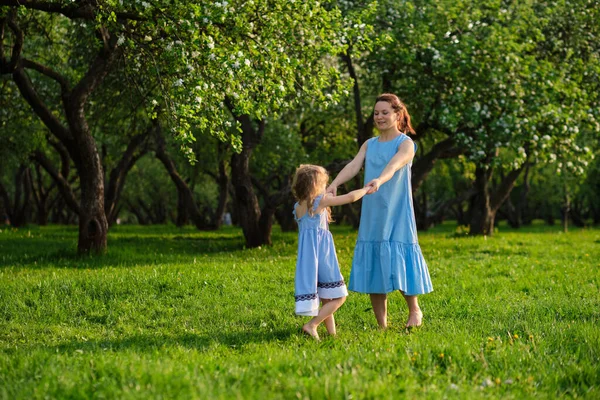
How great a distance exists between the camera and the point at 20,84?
51.7 feet

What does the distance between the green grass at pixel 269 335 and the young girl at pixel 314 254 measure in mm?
376

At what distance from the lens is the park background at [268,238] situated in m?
6.00

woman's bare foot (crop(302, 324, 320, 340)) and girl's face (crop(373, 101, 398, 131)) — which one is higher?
girl's face (crop(373, 101, 398, 131))

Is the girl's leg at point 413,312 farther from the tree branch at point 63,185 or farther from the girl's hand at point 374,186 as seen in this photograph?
the tree branch at point 63,185

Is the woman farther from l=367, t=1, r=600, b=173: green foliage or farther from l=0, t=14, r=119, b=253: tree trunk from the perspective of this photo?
l=367, t=1, r=600, b=173: green foliage

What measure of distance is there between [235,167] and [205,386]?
15.0 metres

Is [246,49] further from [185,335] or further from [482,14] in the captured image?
[482,14]

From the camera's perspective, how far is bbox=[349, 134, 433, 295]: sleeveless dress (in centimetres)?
782

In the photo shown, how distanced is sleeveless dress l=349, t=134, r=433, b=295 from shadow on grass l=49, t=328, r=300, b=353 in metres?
1.07

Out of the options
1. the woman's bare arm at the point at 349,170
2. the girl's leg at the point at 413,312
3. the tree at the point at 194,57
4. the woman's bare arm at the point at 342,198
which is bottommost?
the girl's leg at the point at 413,312

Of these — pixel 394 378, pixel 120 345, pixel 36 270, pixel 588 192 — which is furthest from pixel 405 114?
pixel 588 192

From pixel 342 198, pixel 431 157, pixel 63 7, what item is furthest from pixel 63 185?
pixel 342 198

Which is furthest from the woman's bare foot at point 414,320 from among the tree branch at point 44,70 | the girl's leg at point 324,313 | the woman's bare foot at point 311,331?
the tree branch at point 44,70

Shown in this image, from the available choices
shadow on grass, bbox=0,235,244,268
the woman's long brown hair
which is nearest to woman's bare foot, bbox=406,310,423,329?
the woman's long brown hair
